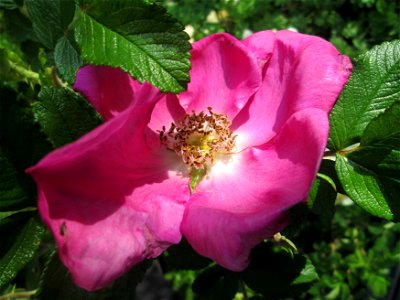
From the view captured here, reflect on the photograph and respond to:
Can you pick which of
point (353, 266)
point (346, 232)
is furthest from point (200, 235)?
point (346, 232)

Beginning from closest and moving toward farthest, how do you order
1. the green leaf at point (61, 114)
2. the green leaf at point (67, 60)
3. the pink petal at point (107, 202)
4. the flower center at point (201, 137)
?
the pink petal at point (107, 202) < the green leaf at point (61, 114) < the green leaf at point (67, 60) < the flower center at point (201, 137)

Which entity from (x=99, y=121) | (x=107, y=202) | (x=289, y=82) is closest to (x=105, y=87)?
(x=99, y=121)

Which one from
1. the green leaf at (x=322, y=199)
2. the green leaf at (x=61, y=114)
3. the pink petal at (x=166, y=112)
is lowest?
the green leaf at (x=322, y=199)

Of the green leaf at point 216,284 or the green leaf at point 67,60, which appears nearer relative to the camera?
the green leaf at point 67,60

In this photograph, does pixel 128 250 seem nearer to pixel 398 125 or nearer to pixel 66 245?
pixel 66 245

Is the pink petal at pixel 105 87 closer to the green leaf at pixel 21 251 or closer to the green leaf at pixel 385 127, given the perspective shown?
the green leaf at pixel 21 251

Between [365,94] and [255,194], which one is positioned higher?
[365,94]

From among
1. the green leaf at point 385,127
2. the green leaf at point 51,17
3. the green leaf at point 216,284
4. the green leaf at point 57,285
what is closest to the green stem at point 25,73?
the green leaf at point 51,17

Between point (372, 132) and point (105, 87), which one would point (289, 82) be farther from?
point (105, 87)
